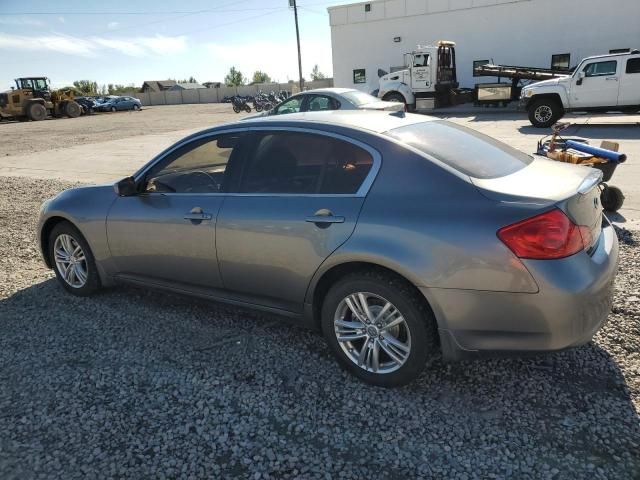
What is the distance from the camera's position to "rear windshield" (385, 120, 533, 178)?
2873 mm

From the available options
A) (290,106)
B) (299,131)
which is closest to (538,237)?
(299,131)

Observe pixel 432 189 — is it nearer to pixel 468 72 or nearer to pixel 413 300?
pixel 413 300

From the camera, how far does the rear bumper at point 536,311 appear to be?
243 cm

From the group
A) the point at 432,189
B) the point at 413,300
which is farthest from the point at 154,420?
the point at 432,189

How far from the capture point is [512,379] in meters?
3.00

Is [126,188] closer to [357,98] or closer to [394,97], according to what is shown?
[357,98]

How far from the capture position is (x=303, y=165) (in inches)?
126

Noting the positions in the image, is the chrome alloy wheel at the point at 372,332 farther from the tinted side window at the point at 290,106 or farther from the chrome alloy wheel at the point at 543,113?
the chrome alloy wheel at the point at 543,113

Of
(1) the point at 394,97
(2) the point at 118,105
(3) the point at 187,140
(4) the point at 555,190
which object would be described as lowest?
(4) the point at 555,190

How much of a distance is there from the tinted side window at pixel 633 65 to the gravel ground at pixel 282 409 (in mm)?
14311

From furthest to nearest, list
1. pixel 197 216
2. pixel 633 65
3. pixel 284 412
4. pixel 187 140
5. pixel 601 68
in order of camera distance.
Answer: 1. pixel 601 68
2. pixel 633 65
3. pixel 187 140
4. pixel 197 216
5. pixel 284 412

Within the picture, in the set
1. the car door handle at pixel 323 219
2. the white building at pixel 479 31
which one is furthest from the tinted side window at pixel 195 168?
the white building at pixel 479 31

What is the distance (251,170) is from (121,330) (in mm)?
1677

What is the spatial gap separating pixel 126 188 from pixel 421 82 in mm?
21374
